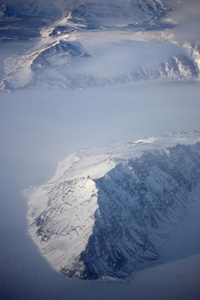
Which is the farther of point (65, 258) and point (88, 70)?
point (88, 70)

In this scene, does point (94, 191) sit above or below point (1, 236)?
below

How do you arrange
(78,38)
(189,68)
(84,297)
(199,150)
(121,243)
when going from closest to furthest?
(84,297) → (121,243) → (199,150) → (189,68) → (78,38)

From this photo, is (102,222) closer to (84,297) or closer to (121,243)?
(121,243)

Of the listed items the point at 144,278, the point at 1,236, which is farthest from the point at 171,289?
the point at 1,236

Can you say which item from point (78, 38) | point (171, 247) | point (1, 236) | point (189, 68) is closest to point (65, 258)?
point (1, 236)

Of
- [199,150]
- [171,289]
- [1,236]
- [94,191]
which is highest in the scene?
[1,236]

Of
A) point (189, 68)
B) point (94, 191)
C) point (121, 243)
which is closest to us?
point (121, 243)
